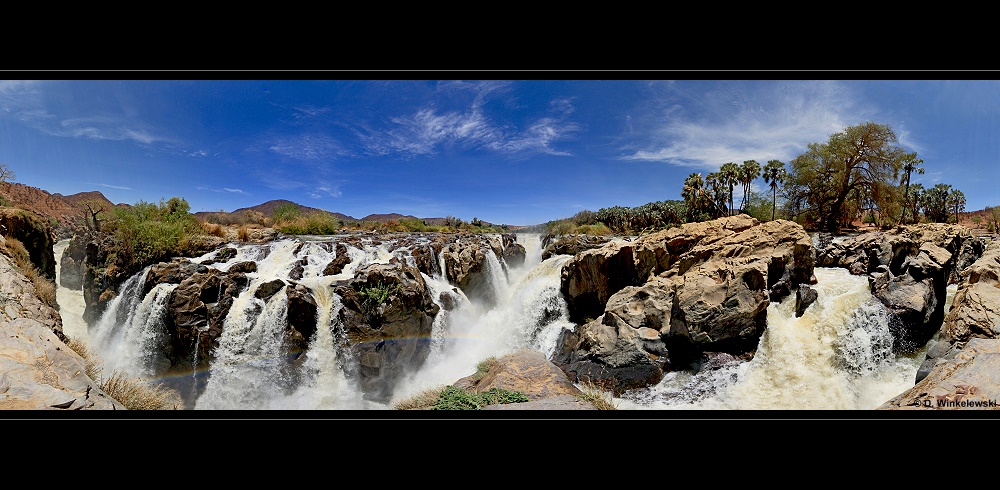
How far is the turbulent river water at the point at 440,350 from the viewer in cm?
292

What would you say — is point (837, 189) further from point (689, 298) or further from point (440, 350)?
point (440, 350)

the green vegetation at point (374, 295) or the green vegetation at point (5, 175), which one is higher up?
the green vegetation at point (5, 175)

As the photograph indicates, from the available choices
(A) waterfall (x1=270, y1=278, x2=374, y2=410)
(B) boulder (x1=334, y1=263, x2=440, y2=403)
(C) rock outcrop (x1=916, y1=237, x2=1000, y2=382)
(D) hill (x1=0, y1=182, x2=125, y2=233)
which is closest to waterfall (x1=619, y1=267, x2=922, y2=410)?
(C) rock outcrop (x1=916, y1=237, x2=1000, y2=382)

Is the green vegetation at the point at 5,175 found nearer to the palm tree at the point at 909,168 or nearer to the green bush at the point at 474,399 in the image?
the green bush at the point at 474,399

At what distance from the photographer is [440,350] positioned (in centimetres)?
426

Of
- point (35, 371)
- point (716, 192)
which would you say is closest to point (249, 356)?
point (35, 371)

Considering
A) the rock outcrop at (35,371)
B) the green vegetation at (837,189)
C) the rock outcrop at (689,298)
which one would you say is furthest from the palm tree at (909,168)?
the rock outcrop at (35,371)

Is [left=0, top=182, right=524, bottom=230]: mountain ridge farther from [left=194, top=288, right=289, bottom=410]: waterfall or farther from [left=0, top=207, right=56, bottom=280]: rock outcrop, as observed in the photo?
[left=194, top=288, right=289, bottom=410]: waterfall

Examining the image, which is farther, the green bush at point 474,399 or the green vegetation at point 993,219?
the green vegetation at point 993,219

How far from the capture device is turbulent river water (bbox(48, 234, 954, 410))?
292 centimetres
